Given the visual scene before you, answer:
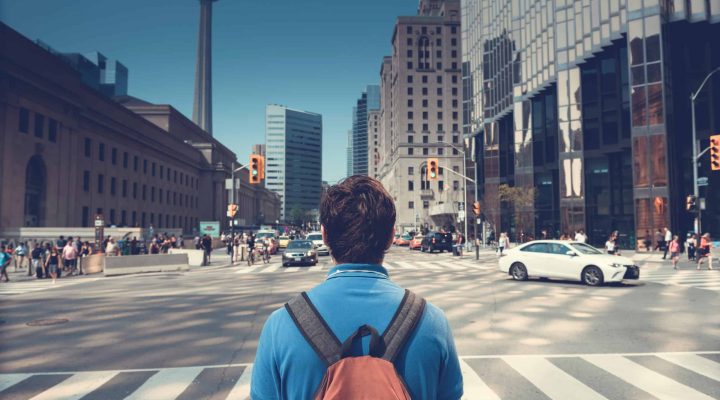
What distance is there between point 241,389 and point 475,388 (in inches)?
112

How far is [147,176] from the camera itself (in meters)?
68.6

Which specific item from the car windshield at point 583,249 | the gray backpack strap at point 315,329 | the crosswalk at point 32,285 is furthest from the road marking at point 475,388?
the crosswalk at point 32,285

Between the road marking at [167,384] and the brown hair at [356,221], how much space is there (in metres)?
4.60

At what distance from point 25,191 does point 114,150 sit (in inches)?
737

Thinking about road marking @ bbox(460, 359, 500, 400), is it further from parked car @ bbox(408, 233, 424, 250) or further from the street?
parked car @ bbox(408, 233, 424, 250)

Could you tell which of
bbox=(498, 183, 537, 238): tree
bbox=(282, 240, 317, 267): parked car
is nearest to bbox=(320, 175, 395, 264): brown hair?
bbox=(282, 240, 317, 267): parked car

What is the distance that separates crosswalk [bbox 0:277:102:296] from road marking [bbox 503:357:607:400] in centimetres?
1722

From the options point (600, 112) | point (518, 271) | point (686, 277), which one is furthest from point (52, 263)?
point (600, 112)

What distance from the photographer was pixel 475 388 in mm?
5766

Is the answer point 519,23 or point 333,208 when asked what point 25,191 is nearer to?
point 333,208

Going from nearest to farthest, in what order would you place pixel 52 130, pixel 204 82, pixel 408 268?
pixel 408 268
pixel 52 130
pixel 204 82

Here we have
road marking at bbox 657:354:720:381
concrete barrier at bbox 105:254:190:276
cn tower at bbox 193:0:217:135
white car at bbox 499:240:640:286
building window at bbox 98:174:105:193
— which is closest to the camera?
road marking at bbox 657:354:720:381

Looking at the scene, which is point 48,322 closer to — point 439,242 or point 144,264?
point 144,264

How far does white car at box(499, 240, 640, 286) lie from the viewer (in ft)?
51.6
